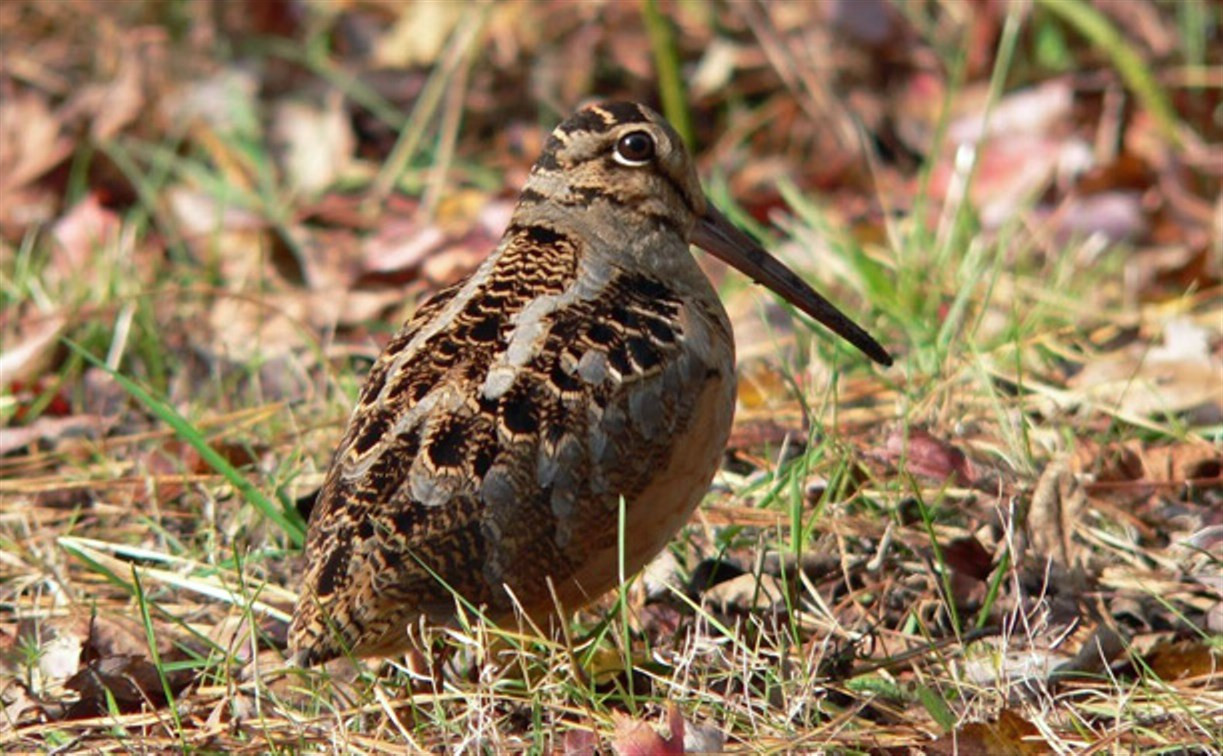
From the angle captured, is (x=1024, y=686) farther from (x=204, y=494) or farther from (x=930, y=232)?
(x=930, y=232)

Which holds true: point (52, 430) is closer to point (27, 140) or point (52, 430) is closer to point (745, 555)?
point (745, 555)

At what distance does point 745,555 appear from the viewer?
163 inches

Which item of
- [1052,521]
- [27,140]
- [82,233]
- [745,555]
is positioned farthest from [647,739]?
[27,140]

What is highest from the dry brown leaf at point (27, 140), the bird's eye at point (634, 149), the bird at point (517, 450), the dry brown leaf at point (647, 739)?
the bird's eye at point (634, 149)

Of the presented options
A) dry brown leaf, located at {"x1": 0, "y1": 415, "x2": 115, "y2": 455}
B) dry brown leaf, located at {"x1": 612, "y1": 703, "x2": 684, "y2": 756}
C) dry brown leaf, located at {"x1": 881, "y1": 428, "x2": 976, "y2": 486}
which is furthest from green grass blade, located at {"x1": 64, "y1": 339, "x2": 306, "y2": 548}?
dry brown leaf, located at {"x1": 881, "y1": 428, "x2": 976, "y2": 486}

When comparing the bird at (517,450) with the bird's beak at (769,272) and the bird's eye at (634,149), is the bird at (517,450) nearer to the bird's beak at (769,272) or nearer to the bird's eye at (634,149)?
the bird's eye at (634,149)

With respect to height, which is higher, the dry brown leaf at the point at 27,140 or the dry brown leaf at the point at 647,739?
the dry brown leaf at the point at 27,140

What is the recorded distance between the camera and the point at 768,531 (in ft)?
13.4

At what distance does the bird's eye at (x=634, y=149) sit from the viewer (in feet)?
12.8

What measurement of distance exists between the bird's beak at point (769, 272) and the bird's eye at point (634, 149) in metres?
0.26

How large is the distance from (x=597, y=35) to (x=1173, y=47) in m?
2.14

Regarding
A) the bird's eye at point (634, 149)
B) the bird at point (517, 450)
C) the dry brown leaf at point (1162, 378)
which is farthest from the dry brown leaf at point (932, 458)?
the bird's eye at point (634, 149)

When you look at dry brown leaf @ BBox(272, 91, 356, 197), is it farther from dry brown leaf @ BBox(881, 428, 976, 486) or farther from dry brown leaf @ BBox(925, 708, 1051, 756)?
dry brown leaf @ BBox(925, 708, 1051, 756)

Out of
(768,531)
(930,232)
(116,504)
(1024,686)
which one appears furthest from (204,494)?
(930,232)
